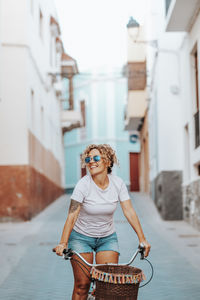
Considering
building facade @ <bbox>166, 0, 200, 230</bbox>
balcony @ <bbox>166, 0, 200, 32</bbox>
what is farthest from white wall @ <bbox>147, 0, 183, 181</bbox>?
Answer: balcony @ <bbox>166, 0, 200, 32</bbox>

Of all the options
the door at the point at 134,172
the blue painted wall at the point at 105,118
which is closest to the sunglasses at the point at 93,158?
the door at the point at 134,172

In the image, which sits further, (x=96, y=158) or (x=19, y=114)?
(x=19, y=114)

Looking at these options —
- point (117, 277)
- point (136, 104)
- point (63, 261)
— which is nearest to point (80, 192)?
point (117, 277)

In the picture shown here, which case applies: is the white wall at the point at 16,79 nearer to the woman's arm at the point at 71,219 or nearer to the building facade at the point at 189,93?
the building facade at the point at 189,93

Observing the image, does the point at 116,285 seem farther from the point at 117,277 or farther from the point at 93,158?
the point at 93,158

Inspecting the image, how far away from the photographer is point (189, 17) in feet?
46.2

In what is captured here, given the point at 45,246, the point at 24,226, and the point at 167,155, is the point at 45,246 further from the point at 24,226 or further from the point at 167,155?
the point at 167,155

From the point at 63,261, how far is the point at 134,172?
80.4ft

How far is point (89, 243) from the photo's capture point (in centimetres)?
467

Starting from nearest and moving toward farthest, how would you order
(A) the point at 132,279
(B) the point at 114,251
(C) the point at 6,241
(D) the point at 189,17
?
(A) the point at 132,279 → (B) the point at 114,251 → (C) the point at 6,241 → (D) the point at 189,17

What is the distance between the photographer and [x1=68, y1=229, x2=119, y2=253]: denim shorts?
4.64 m

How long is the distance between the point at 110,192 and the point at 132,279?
102 centimetres

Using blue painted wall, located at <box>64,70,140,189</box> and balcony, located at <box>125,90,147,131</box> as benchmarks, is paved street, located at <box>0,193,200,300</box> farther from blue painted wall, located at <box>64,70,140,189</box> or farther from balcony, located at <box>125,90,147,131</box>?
blue painted wall, located at <box>64,70,140,189</box>

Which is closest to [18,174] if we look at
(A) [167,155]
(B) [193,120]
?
(A) [167,155]
